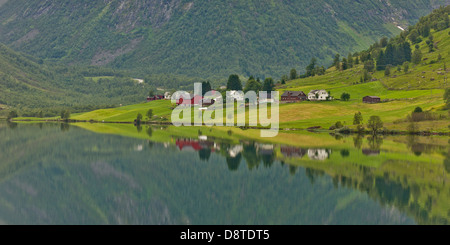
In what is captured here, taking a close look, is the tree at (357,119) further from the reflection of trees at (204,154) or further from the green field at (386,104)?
the reflection of trees at (204,154)

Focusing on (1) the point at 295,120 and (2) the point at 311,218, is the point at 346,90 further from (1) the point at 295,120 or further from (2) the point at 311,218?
(2) the point at 311,218

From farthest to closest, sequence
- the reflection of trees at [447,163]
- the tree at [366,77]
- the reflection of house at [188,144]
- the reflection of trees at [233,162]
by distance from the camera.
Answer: the tree at [366,77]
the reflection of house at [188,144]
the reflection of trees at [233,162]
the reflection of trees at [447,163]

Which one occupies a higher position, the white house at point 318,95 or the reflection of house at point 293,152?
the white house at point 318,95

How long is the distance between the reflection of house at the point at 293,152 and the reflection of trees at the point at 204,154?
12485mm

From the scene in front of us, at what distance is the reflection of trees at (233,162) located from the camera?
77.9m

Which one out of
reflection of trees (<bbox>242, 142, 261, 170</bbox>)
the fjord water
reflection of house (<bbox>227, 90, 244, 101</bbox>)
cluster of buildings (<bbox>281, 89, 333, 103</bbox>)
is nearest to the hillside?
cluster of buildings (<bbox>281, 89, 333, 103</bbox>)

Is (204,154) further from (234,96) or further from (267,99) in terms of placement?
(234,96)

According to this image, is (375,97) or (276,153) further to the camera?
(375,97)

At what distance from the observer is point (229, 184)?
64562 mm

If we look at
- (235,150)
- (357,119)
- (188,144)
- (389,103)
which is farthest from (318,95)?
(235,150)

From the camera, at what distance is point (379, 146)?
3816 inches

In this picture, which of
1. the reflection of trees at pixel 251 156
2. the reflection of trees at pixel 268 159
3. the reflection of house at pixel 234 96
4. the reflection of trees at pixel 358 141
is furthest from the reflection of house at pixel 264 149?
the reflection of house at pixel 234 96
